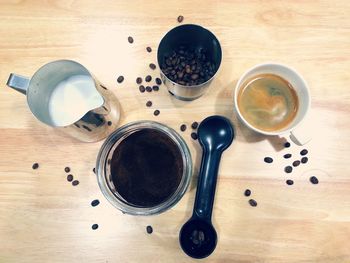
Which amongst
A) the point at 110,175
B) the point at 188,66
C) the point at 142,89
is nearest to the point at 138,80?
the point at 142,89

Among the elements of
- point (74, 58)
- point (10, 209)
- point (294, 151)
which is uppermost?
point (74, 58)

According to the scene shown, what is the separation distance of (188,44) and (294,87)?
0.84ft

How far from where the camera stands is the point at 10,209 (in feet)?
2.60

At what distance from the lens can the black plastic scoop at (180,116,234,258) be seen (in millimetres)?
730

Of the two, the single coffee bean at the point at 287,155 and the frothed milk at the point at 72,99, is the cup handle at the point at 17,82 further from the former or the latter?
the single coffee bean at the point at 287,155

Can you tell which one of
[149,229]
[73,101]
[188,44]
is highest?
[188,44]

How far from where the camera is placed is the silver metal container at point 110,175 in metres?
0.73

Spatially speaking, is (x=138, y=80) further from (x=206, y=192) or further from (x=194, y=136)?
(x=206, y=192)

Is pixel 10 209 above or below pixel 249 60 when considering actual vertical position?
below

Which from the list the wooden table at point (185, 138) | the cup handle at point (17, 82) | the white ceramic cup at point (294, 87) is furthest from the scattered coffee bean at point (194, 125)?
the cup handle at point (17, 82)

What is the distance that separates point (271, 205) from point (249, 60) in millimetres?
345

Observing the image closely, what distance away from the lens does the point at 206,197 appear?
2.40 ft

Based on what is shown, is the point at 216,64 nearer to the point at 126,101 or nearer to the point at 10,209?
the point at 126,101

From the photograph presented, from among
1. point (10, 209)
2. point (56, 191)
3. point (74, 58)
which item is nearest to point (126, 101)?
point (74, 58)
